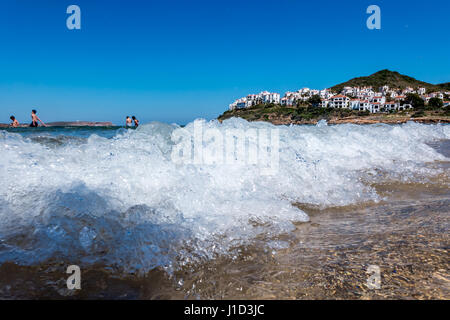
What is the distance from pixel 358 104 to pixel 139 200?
9920 cm

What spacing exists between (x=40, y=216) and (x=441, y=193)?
153 inches

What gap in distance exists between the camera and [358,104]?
8856 cm

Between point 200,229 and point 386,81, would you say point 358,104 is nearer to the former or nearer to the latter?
point 386,81

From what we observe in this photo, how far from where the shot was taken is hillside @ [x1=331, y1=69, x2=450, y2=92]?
12888cm

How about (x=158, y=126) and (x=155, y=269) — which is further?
(x=158, y=126)

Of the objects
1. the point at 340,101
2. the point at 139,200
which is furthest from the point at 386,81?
the point at 139,200

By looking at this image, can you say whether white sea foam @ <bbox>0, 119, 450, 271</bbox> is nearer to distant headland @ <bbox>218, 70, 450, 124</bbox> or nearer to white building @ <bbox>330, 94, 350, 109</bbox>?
distant headland @ <bbox>218, 70, 450, 124</bbox>

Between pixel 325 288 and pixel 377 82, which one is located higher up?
pixel 377 82

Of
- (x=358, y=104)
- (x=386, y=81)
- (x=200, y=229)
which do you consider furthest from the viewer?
(x=386, y=81)

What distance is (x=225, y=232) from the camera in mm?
1898

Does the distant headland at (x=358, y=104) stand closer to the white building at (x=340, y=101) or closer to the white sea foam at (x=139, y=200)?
the white building at (x=340, y=101)

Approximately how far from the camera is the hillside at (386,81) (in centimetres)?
12888
